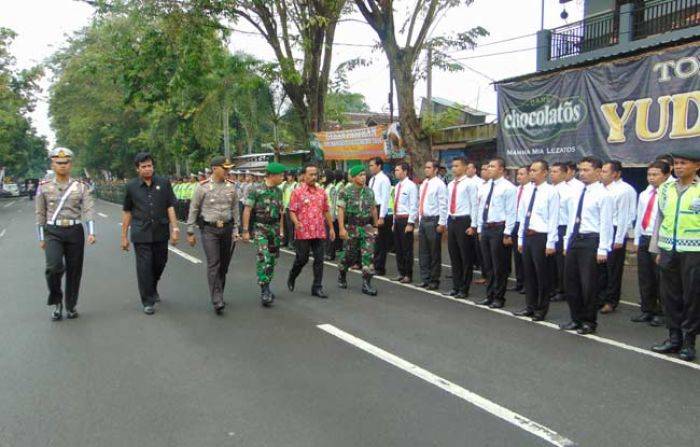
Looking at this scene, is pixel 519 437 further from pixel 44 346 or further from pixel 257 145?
pixel 257 145

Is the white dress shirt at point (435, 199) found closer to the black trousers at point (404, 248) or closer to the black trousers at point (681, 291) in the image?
the black trousers at point (404, 248)

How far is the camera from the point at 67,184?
711 centimetres

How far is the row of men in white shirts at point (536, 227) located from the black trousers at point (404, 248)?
0.05ft

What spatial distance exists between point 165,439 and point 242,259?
8.31 metres

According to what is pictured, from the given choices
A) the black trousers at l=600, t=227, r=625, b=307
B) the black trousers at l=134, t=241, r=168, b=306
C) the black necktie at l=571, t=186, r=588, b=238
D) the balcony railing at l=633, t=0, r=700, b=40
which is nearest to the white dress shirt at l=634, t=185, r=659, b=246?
the black trousers at l=600, t=227, r=625, b=307

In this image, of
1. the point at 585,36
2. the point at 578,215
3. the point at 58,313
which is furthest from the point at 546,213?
the point at 585,36

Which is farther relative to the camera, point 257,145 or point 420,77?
point 257,145

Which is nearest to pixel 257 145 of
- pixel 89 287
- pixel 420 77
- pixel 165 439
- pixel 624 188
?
pixel 420 77

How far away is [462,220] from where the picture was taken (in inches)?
328

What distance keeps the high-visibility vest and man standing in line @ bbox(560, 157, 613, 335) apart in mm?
513

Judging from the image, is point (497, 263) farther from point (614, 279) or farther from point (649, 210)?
point (649, 210)

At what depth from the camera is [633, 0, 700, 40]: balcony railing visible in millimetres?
15805

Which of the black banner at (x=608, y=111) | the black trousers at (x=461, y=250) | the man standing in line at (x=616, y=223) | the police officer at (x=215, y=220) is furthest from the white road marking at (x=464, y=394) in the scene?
the black banner at (x=608, y=111)

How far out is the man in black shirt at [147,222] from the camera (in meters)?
7.35
